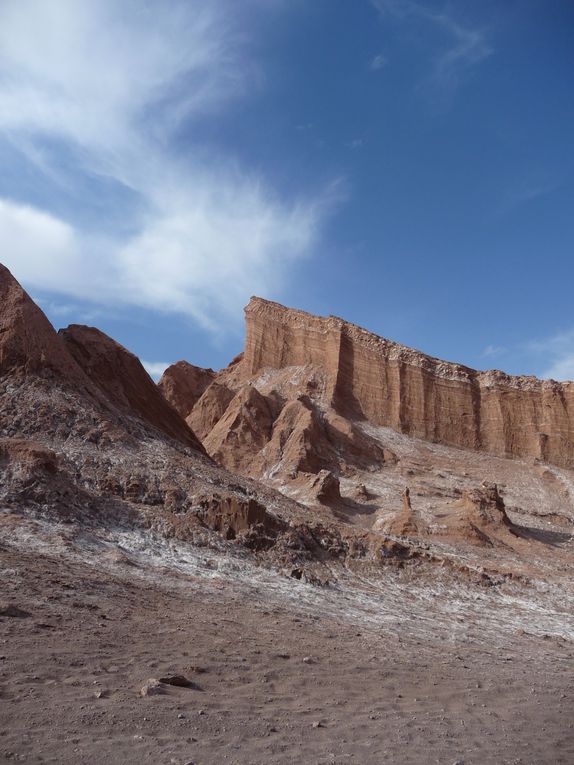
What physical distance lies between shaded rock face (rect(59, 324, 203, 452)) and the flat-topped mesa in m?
30.3

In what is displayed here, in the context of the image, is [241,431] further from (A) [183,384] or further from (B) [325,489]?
(A) [183,384]

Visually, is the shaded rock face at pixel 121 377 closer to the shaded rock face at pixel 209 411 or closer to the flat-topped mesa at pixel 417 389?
the shaded rock face at pixel 209 411

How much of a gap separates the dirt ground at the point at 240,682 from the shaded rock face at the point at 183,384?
5469 centimetres

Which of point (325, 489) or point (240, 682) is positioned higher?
point (325, 489)

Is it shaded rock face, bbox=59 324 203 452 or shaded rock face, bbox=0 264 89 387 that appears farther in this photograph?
shaded rock face, bbox=59 324 203 452

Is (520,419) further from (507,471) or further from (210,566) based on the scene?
(210,566)

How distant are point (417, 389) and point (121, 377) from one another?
Answer: 38723mm

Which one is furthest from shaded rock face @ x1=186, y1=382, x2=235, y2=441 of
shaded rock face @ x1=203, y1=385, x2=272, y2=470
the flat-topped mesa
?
the flat-topped mesa

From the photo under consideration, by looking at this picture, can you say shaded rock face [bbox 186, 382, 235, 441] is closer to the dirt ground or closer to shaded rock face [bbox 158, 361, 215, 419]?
shaded rock face [bbox 158, 361, 215, 419]

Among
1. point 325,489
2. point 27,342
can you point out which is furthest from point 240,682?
point 325,489

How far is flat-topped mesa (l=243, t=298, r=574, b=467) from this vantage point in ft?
193

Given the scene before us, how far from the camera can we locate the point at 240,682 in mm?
8297

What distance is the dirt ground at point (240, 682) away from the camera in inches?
242

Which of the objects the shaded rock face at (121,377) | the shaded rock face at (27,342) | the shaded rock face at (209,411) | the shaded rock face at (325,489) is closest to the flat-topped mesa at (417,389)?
the shaded rock face at (209,411)
